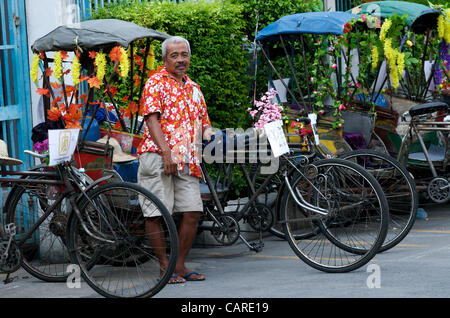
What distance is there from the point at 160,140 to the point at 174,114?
0.96 feet

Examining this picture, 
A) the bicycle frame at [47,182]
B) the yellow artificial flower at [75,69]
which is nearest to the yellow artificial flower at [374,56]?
the yellow artificial flower at [75,69]

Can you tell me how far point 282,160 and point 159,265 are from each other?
144 centimetres

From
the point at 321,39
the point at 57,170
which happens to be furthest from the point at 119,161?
the point at 321,39

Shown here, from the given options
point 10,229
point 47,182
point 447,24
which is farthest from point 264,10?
point 10,229

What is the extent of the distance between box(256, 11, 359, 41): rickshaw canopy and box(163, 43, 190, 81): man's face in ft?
8.24

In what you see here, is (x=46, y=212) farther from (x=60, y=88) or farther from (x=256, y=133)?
(x=256, y=133)

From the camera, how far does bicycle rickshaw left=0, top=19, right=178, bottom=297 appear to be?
577 centimetres

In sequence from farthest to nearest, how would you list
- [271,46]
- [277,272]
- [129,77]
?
1. [271,46]
2. [129,77]
3. [277,272]

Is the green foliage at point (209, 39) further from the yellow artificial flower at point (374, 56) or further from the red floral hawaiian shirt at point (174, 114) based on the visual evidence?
the red floral hawaiian shirt at point (174, 114)

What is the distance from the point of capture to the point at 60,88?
7.12 meters

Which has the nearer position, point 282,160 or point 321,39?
point 282,160

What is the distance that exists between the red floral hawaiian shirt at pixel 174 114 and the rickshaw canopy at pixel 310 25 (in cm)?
246

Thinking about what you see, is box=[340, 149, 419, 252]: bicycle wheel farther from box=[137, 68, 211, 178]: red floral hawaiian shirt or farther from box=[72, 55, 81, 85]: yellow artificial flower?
box=[72, 55, 81, 85]: yellow artificial flower

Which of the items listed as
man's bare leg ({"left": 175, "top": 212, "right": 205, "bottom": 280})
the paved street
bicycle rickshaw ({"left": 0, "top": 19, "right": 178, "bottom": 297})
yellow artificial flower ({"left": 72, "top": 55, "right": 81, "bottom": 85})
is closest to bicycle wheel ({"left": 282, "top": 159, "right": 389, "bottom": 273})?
the paved street
